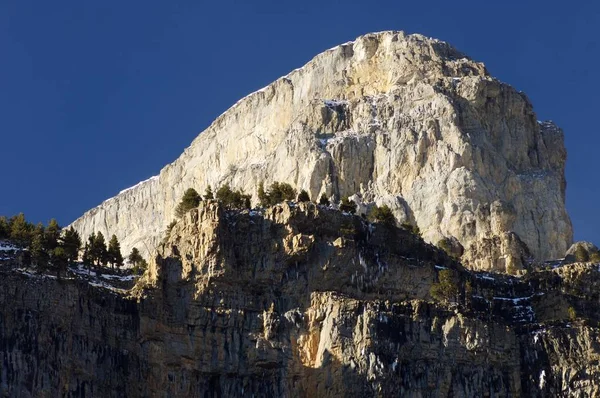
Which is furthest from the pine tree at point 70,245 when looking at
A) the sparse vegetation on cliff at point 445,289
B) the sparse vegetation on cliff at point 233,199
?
the sparse vegetation on cliff at point 445,289

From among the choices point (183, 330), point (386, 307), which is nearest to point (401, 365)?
point (386, 307)

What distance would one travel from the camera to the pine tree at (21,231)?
538ft

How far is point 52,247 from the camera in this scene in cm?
16400

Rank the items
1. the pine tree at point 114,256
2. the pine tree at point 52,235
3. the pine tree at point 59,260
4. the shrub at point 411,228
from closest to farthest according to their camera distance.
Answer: the pine tree at point 59,260, the pine tree at point 52,235, the pine tree at point 114,256, the shrub at point 411,228

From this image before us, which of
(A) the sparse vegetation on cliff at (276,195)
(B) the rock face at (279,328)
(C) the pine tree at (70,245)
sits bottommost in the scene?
(B) the rock face at (279,328)

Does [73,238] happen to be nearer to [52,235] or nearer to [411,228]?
[52,235]

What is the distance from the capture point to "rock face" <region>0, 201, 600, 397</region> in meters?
147

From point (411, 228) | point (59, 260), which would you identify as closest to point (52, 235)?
point (59, 260)

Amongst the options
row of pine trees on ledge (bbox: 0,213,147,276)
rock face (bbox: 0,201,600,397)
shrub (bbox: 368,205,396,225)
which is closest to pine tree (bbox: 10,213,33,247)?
row of pine trees on ledge (bbox: 0,213,147,276)

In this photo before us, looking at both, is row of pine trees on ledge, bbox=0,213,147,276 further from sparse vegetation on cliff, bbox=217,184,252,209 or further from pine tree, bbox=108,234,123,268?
sparse vegetation on cliff, bbox=217,184,252,209

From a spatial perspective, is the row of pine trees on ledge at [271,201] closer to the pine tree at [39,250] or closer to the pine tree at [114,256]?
the pine tree at [114,256]

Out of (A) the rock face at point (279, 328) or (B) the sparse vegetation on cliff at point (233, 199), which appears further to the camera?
(B) the sparse vegetation on cliff at point (233, 199)

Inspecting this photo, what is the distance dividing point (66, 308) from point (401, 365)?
27.3 meters

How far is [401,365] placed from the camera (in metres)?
154
